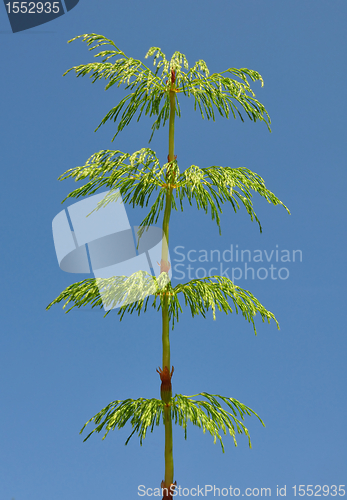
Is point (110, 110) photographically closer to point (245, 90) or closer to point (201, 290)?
point (245, 90)

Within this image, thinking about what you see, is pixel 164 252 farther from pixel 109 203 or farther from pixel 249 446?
pixel 249 446

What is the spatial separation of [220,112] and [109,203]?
1.48 meters

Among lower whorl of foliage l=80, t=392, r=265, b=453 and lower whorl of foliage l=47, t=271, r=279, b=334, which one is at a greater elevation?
lower whorl of foliage l=47, t=271, r=279, b=334

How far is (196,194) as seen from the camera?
5.05 meters

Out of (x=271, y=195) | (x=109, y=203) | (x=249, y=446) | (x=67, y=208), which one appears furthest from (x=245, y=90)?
(x=249, y=446)

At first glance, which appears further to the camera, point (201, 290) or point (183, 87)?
point (183, 87)

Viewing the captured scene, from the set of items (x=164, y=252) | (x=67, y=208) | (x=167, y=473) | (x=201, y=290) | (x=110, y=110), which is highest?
(x=110, y=110)

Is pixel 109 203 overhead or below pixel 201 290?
overhead

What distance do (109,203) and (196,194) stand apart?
85 centimetres

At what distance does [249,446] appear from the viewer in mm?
4840

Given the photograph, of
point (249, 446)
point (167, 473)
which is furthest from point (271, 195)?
point (167, 473)

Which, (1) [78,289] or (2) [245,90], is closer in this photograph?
(1) [78,289]

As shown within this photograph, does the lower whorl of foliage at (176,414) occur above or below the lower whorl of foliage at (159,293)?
below

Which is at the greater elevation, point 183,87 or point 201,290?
point 183,87
